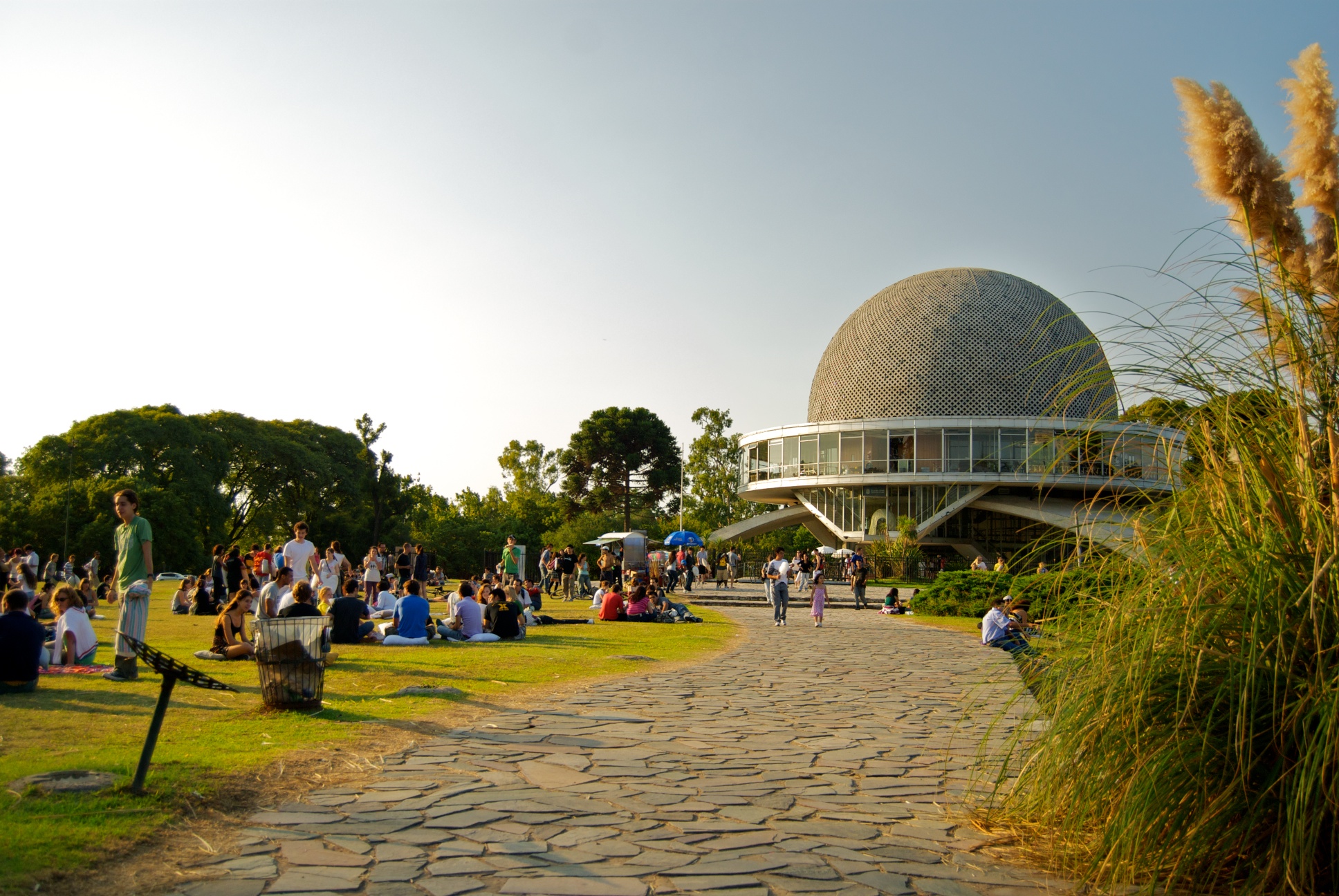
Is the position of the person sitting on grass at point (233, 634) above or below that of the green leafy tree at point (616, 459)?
below

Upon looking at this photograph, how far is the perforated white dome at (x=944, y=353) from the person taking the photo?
38812mm

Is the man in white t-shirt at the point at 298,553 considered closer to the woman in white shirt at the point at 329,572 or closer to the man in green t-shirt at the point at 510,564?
the woman in white shirt at the point at 329,572

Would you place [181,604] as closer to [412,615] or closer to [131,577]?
[412,615]

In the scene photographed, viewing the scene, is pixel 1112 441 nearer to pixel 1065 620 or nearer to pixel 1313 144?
pixel 1065 620

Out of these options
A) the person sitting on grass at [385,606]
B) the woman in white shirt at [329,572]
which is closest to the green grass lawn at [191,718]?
the woman in white shirt at [329,572]

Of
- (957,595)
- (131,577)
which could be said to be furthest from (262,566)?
(957,595)

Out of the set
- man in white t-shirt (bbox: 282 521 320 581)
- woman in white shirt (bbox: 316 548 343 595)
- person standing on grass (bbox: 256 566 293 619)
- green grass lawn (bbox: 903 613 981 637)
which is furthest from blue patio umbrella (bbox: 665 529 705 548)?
person standing on grass (bbox: 256 566 293 619)

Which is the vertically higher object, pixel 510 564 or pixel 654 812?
pixel 510 564

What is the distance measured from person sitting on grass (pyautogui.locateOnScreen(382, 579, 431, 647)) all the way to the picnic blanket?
9.63 feet

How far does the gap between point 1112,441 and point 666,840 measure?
2.23m

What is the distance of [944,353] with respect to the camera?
39.6m

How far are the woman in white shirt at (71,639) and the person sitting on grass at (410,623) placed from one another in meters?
2.86

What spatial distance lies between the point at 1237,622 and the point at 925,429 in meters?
34.8

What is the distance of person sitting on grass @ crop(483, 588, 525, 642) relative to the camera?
10.6 metres
